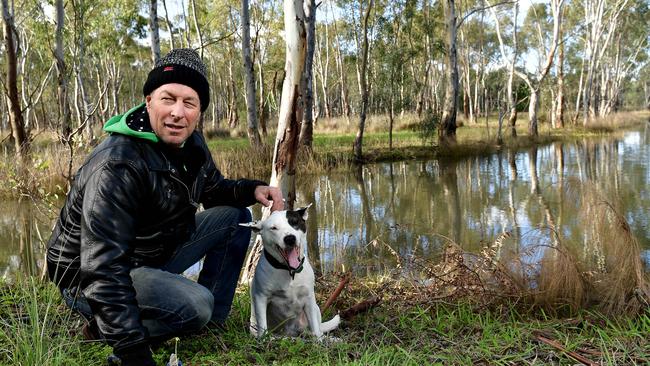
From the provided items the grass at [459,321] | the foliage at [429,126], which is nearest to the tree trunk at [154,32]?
the foliage at [429,126]

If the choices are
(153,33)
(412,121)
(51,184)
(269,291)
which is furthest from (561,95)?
(269,291)

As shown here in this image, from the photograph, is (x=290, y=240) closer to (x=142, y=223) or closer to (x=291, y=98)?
(x=142, y=223)

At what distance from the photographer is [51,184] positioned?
968 cm

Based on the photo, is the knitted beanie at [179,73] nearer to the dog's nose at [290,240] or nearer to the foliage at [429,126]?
the dog's nose at [290,240]

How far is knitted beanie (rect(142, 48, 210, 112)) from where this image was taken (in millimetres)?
2432

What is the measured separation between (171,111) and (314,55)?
30.2 metres

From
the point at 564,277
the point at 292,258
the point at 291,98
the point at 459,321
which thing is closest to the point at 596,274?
the point at 564,277

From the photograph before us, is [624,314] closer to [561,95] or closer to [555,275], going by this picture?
[555,275]

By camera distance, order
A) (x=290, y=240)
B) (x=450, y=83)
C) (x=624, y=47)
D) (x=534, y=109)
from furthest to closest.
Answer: (x=624, y=47)
(x=534, y=109)
(x=450, y=83)
(x=290, y=240)

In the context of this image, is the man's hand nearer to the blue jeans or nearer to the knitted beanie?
the blue jeans

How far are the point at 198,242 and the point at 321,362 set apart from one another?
1.03 m

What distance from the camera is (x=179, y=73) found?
2.44 metres

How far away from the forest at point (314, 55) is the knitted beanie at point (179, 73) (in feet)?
5.50

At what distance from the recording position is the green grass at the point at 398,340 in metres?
2.39
